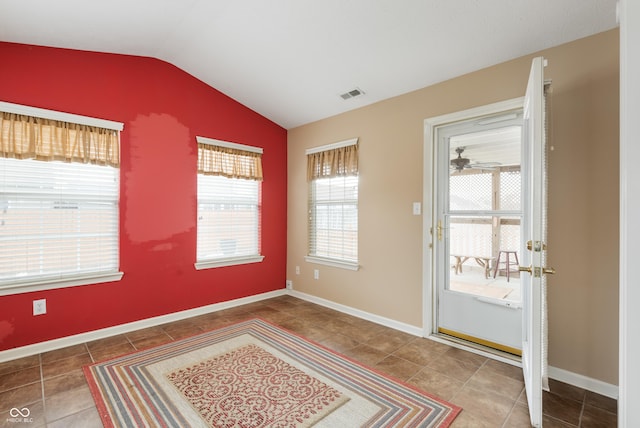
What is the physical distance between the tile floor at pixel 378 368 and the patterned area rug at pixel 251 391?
0.12m

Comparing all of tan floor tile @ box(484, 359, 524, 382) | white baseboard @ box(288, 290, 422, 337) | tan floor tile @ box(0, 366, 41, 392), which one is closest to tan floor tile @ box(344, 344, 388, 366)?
white baseboard @ box(288, 290, 422, 337)

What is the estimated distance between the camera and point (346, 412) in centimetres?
199

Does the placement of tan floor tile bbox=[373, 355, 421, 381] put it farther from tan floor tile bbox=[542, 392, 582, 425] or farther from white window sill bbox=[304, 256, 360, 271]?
white window sill bbox=[304, 256, 360, 271]

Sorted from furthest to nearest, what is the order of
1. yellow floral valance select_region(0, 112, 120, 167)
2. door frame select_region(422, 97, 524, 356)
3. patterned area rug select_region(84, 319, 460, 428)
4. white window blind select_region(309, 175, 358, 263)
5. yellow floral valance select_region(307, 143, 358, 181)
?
white window blind select_region(309, 175, 358, 263) → yellow floral valance select_region(307, 143, 358, 181) → door frame select_region(422, 97, 524, 356) → yellow floral valance select_region(0, 112, 120, 167) → patterned area rug select_region(84, 319, 460, 428)

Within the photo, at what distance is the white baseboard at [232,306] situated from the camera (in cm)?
A: 226

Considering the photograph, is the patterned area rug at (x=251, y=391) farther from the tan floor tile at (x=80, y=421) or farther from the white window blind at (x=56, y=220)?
the white window blind at (x=56, y=220)

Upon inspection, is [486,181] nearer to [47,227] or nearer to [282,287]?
[282,287]

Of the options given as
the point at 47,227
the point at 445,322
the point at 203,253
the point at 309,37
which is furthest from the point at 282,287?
the point at 309,37

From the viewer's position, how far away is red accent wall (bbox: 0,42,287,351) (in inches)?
109

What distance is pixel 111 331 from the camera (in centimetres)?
315

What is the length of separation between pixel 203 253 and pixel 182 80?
78.3 inches

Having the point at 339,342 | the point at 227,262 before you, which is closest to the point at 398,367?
the point at 339,342

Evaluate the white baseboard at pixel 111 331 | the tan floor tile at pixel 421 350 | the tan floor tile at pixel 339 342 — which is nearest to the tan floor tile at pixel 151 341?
the white baseboard at pixel 111 331

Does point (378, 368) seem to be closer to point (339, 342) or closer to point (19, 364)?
point (339, 342)
